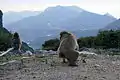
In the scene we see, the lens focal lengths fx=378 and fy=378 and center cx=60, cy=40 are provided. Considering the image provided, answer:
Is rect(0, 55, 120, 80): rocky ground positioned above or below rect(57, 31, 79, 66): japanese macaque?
below

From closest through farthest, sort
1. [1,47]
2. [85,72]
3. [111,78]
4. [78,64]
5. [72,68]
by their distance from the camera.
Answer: [111,78], [85,72], [72,68], [78,64], [1,47]

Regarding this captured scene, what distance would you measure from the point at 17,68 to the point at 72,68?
2.09m

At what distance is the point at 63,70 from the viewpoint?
13523 mm

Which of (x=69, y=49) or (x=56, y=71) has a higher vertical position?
(x=69, y=49)

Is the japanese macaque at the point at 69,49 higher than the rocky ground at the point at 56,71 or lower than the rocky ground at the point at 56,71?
higher

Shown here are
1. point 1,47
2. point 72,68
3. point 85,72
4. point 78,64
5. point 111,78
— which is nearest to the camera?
point 111,78

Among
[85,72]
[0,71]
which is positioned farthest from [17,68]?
[85,72]

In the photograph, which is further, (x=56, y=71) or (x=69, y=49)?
(x=69, y=49)

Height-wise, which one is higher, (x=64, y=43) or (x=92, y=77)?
(x=64, y=43)

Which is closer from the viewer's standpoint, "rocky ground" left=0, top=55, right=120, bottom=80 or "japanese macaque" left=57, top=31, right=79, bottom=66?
"rocky ground" left=0, top=55, right=120, bottom=80

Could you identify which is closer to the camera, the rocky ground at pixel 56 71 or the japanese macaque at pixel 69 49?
the rocky ground at pixel 56 71

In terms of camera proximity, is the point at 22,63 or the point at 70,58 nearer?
the point at 70,58

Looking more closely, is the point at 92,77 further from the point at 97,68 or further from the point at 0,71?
the point at 0,71

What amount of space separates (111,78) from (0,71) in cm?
421
